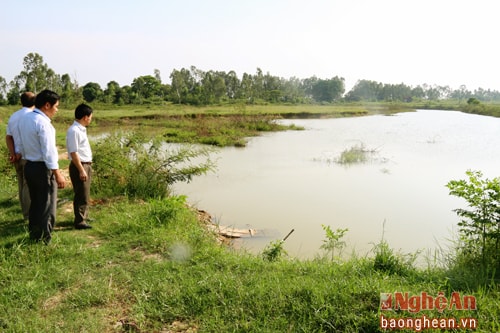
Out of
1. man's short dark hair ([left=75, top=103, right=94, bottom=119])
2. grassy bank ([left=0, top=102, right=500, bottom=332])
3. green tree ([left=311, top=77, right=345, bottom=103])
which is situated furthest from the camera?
green tree ([left=311, top=77, right=345, bottom=103])

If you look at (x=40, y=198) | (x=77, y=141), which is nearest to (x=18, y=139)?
(x=77, y=141)

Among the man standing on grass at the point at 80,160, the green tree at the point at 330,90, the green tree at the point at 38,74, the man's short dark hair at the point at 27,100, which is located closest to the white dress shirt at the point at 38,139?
the man standing on grass at the point at 80,160

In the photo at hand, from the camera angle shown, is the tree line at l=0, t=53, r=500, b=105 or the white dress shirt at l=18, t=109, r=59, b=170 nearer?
the white dress shirt at l=18, t=109, r=59, b=170

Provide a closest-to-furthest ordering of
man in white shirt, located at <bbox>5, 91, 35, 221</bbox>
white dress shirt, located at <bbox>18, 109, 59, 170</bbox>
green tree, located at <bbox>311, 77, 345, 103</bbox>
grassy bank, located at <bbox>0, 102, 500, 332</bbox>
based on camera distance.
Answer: grassy bank, located at <bbox>0, 102, 500, 332</bbox>
white dress shirt, located at <bbox>18, 109, 59, 170</bbox>
man in white shirt, located at <bbox>5, 91, 35, 221</bbox>
green tree, located at <bbox>311, 77, 345, 103</bbox>

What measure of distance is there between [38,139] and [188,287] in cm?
199

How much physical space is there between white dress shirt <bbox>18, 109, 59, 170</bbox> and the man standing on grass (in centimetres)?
53

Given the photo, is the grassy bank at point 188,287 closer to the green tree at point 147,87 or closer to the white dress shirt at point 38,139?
the white dress shirt at point 38,139

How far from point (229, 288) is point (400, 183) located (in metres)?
7.46

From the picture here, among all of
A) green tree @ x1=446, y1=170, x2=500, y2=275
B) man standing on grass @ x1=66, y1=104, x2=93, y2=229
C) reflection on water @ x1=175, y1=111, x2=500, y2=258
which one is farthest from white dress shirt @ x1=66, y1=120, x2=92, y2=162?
green tree @ x1=446, y1=170, x2=500, y2=275

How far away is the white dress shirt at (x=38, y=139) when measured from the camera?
128 inches

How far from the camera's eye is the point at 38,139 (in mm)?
3283

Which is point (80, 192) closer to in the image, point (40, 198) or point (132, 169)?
point (40, 198)

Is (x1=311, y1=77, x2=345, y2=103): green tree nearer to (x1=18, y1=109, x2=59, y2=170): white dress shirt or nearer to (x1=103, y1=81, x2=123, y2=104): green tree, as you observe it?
(x1=103, y1=81, x2=123, y2=104): green tree

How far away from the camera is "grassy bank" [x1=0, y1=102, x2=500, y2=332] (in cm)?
238
